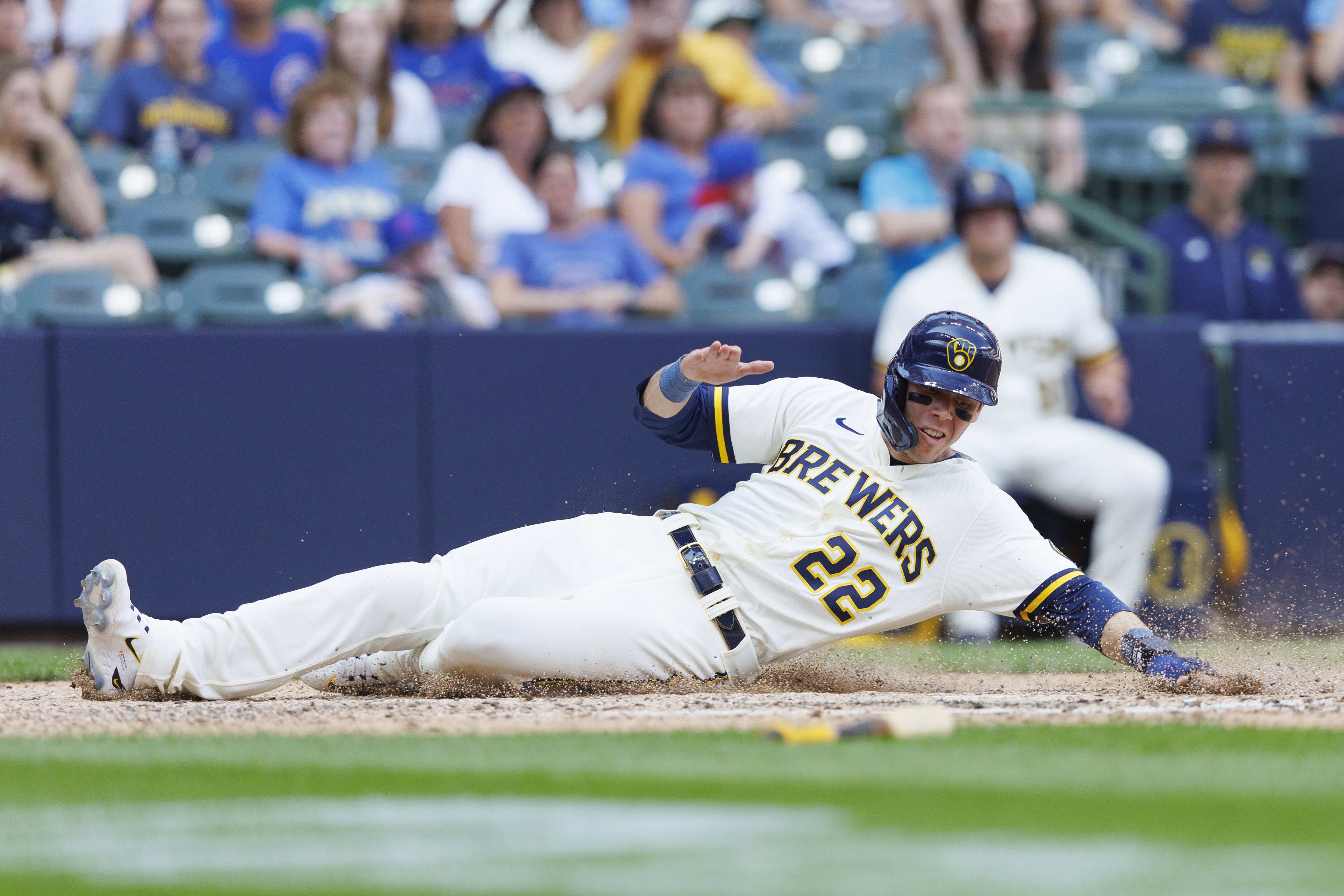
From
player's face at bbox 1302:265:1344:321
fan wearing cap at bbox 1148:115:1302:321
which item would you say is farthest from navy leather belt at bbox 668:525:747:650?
player's face at bbox 1302:265:1344:321

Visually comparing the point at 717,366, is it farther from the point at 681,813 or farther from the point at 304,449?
A: the point at 304,449

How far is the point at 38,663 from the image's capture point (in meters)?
5.86

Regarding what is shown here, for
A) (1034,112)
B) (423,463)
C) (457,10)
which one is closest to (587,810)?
(423,463)

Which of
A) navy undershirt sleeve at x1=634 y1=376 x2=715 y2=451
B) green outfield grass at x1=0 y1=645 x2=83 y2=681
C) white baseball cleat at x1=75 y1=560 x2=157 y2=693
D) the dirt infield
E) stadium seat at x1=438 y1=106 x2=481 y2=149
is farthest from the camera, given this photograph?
stadium seat at x1=438 y1=106 x2=481 y2=149

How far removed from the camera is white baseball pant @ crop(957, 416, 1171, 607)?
683cm

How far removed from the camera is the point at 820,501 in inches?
182

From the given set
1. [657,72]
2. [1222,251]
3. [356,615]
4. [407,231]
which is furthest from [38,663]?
[1222,251]

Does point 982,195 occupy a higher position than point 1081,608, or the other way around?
point 982,195

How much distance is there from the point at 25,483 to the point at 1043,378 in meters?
4.33

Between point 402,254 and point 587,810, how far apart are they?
16.1 feet

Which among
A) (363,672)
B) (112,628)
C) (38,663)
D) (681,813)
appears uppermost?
(112,628)

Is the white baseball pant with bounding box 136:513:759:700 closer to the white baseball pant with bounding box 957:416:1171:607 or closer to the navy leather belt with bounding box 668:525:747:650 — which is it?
the navy leather belt with bounding box 668:525:747:650

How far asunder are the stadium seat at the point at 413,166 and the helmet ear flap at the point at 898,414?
14.4 ft

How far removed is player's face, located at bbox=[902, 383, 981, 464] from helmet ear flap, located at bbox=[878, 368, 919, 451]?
0.01 m
